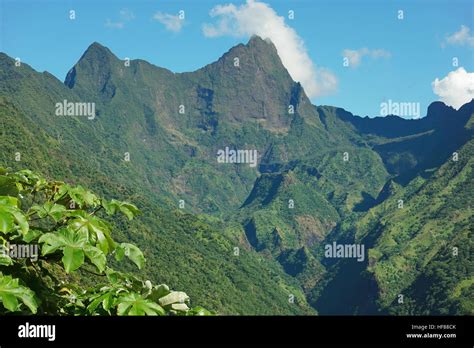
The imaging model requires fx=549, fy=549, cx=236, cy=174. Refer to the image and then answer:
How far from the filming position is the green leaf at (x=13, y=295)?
297 centimetres

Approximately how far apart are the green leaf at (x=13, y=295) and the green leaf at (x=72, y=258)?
304 millimetres

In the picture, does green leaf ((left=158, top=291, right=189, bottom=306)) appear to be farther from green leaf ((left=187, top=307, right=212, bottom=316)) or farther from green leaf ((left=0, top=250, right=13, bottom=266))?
green leaf ((left=0, top=250, right=13, bottom=266))

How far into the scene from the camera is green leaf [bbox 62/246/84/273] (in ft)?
10.3

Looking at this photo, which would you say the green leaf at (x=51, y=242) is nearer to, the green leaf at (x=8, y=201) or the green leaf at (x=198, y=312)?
the green leaf at (x=8, y=201)

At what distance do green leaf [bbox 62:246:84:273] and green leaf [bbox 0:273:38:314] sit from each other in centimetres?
30

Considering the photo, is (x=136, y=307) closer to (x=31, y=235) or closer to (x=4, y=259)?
(x=4, y=259)

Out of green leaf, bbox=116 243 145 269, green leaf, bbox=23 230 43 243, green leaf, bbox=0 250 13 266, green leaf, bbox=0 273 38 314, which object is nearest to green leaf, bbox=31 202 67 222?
green leaf, bbox=23 230 43 243

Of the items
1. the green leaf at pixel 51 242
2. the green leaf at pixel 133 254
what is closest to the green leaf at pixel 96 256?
the green leaf at pixel 51 242

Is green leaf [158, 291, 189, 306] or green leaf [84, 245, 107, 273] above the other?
green leaf [84, 245, 107, 273]
